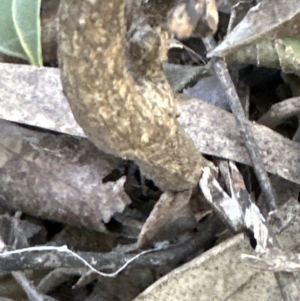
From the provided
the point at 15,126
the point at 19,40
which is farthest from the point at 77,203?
the point at 19,40

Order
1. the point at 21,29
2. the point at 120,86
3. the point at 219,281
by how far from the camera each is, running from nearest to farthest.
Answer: the point at 120,86
the point at 219,281
the point at 21,29

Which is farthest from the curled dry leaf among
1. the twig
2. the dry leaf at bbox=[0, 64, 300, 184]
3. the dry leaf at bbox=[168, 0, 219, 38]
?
the dry leaf at bbox=[168, 0, 219, 38]

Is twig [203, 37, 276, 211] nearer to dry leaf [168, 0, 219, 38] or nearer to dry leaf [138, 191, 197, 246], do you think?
dry leaf [138, 191, 197, 246]

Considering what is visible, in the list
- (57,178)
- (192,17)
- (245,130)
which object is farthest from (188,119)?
(192,17)

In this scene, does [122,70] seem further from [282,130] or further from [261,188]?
[282,130]

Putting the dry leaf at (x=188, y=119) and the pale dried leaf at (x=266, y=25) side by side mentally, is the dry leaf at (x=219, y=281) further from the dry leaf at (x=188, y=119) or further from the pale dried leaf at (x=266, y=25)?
the pale dried leaf at (x=266, y=25)

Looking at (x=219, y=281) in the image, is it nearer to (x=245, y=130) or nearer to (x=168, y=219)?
(x=168, y=219)
